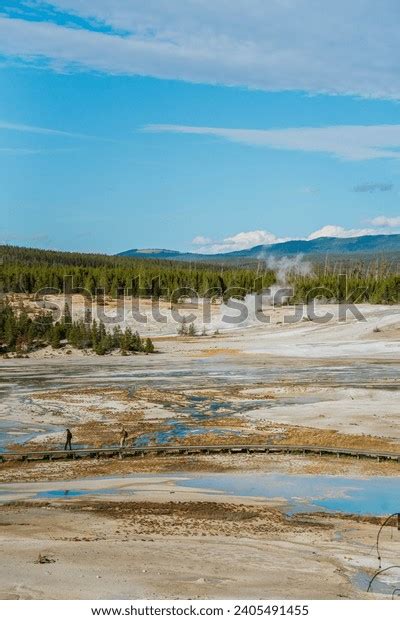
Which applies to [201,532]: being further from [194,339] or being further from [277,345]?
[194,339]

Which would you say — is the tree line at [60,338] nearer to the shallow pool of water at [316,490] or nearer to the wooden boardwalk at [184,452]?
the wooden boardwalk at [184,452]

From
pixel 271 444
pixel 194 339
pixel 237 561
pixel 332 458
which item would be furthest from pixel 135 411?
pixel 194 339

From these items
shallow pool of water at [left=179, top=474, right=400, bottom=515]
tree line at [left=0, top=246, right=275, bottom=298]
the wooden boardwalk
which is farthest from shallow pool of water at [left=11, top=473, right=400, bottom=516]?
tree line at [left=0, top=246, right=275, bottom=298]

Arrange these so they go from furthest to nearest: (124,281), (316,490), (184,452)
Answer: (124,281), (184,452), (316,490)

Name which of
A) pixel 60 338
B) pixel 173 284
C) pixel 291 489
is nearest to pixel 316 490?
pixel 291 489

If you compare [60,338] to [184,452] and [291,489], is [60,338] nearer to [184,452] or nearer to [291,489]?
[184,452]

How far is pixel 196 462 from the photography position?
35656 mm

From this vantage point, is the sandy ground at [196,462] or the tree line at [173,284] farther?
the tree line at [173,284]

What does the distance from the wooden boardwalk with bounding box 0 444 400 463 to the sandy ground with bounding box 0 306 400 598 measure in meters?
0.79

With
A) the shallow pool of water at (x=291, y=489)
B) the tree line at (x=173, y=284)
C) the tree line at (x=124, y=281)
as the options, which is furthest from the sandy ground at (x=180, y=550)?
the tree line at (x=124, y=281)

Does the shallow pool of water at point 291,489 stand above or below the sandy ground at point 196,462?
below

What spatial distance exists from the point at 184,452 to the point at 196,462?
5.32 feet

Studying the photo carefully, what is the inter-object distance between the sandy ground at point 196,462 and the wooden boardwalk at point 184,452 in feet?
2.60

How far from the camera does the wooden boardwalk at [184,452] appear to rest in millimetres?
36031
